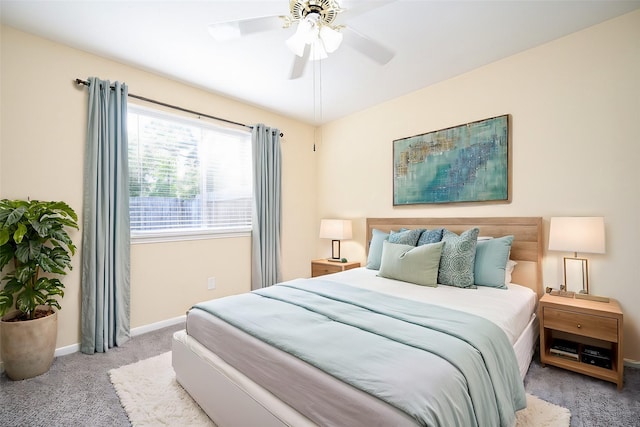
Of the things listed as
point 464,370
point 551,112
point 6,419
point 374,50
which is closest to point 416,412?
point 464,370

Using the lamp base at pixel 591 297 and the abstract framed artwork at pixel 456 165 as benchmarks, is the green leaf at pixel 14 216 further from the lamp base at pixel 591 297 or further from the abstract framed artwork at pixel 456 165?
the lamp base at pixel 591 297

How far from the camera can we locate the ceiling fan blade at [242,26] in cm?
162

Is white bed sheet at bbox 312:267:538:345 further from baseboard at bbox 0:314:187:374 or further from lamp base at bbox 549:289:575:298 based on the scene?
baseboard at bbox 0:314:187:374

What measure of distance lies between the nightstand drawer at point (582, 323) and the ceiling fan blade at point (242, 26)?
8.81 feet

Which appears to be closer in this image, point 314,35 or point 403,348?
point 403,348

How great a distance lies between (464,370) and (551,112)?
2457 mm

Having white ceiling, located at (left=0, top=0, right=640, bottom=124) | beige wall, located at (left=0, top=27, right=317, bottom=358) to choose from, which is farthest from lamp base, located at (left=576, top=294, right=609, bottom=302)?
beige wall, located at (left=0, top=27, right=317, bottom=358)

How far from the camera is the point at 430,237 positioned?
2.86 meters

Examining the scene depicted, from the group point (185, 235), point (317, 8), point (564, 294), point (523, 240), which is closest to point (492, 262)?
point (523, 240)

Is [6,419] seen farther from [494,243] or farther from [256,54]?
[494,243]

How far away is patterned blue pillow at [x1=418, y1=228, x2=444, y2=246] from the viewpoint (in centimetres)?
283

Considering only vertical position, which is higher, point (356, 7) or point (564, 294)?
point (356, 7)

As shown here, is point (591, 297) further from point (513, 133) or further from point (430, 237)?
point (513, 133)

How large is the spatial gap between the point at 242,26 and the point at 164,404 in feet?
7.65
